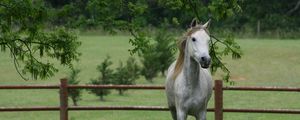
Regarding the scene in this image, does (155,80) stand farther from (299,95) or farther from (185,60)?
(185,60)

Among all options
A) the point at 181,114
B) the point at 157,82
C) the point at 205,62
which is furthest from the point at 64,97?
the point at 157,82

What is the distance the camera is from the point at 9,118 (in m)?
20.4

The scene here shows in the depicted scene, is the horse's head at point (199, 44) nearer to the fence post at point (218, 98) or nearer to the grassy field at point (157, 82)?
the fence post at point (218, 98)

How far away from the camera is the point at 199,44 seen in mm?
10320

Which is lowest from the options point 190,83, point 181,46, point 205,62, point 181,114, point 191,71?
point 181,114

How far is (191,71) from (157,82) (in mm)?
17107

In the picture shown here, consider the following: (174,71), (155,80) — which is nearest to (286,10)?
(155,80)

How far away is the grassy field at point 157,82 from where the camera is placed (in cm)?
2041

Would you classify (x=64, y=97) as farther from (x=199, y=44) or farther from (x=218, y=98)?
(x=199, y=44)

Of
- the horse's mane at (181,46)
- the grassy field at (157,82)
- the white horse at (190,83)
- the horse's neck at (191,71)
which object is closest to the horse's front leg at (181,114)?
the white horse at (190,83)

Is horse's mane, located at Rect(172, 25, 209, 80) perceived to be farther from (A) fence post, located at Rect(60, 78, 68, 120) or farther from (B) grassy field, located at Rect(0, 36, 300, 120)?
(B) grassy field, located at Rect(0, 36, 300, 120)

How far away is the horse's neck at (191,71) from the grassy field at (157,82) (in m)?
6.22

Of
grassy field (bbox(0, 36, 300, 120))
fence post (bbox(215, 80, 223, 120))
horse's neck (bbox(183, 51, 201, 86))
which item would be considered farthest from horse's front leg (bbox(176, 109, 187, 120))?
grassy field (bbox(0, 36, 300, 120))

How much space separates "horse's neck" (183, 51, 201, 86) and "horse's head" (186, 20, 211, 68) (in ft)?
0.69
